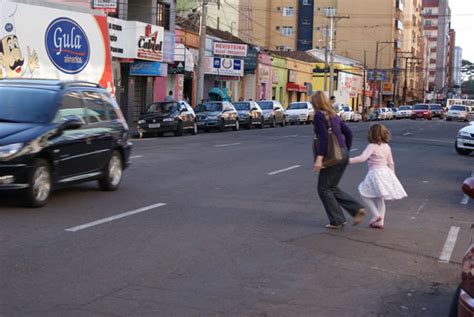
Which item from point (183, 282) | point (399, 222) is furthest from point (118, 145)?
point (183, 282)

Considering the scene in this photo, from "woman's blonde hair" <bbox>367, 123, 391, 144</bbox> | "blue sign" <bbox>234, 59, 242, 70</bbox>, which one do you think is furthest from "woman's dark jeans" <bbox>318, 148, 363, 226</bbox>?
"blue sign" <bbox>234, 59, 242, 70</bbox>

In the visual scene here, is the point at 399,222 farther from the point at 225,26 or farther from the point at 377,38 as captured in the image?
the point at 377,38

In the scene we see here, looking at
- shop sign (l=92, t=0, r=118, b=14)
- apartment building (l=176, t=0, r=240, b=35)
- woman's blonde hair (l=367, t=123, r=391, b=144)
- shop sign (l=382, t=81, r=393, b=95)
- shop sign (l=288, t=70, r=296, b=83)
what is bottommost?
woman's blonde hair (l=367, t=123, r=391, b=144)

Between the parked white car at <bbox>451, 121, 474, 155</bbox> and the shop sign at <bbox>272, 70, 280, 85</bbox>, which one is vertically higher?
the shop sign at <bbox>272, 70, 280, 85</bbox>

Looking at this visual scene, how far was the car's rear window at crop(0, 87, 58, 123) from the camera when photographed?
1002cm

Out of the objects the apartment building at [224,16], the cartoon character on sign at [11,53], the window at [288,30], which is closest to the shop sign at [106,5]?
the cartoon character on sign at [11,53]

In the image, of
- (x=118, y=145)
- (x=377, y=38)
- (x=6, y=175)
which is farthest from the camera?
(x=377, y=38)

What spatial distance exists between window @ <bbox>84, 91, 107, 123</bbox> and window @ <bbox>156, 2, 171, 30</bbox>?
29.2 metres

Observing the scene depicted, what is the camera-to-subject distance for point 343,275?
273 inches

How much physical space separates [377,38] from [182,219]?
9790 cm

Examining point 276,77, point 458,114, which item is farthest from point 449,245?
point 458,114

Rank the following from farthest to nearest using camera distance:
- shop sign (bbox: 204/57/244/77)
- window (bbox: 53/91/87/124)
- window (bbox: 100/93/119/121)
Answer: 1. shop sign (bbox: 204/57/244/77)
2. window (bbox: 100/93/119/121)
3. window (bbox: 53/91/87/124)

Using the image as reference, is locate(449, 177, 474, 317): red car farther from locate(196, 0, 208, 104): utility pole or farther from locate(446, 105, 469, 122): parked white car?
locate(446, 105, 469, 122): parked white car

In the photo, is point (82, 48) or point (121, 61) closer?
point (82, 48)
